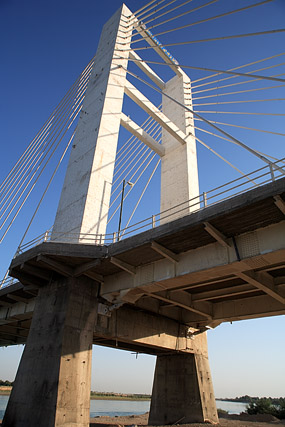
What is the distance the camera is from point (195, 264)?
523 inches

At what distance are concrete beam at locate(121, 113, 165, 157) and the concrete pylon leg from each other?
41.9 ft

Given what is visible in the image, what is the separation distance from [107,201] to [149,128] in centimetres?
1190

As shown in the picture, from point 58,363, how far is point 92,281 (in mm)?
4383

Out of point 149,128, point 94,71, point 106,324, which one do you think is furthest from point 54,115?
point 106,324

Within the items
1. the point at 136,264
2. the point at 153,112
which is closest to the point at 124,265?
the point at 136,264

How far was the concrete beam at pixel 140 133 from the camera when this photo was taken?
23562 mm

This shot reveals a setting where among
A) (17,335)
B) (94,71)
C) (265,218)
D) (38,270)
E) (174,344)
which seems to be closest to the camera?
(265,218)

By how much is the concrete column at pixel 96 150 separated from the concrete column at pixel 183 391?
12453 millimetres

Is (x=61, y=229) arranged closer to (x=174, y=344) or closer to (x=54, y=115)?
(x=174, y=344)

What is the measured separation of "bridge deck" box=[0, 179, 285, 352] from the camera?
442 inches

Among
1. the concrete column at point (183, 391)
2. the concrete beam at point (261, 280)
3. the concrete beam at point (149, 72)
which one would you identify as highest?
the concrete beam at point (149, 72)

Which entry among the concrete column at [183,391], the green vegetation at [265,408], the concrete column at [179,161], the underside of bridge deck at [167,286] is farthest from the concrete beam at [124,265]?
the green vegetation at [265,408]

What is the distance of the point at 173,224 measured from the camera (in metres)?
12.6

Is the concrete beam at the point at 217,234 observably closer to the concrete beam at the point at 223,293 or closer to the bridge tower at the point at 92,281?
the bridge tower at the point at 92,281
